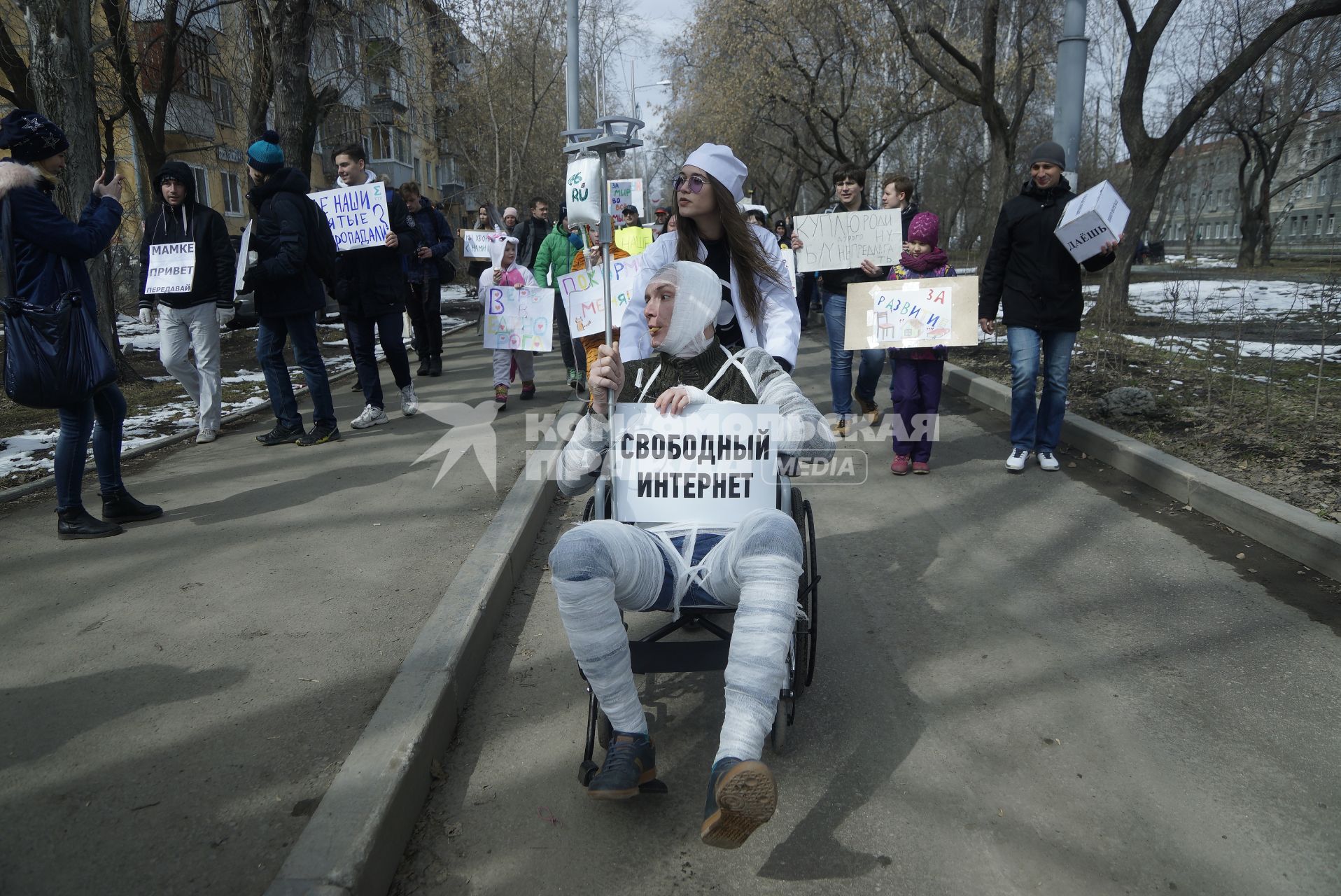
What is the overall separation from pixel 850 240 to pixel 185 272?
5.03 metres

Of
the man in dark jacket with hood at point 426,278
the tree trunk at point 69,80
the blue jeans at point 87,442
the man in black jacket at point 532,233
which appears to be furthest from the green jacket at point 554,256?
the blue jeans at point 87,442

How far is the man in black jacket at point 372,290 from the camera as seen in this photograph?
7570 mm

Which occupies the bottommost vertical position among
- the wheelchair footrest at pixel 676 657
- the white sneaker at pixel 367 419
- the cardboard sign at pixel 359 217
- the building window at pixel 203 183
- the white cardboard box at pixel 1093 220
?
the wheelchair footrest at pixel 676 657

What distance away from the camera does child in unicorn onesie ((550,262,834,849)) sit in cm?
245

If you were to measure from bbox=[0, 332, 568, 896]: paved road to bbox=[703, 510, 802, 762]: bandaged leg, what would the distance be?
1257mm

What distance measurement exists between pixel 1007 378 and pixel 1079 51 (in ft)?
11.0

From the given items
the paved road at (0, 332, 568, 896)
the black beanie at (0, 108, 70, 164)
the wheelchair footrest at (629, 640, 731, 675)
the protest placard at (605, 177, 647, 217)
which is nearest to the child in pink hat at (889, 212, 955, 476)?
the paved road at (0, 332, 568, 896)

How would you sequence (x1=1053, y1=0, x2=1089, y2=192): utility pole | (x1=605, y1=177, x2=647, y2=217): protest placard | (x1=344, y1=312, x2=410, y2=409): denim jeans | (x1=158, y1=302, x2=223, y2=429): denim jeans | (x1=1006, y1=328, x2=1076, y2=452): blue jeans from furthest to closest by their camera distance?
(x1=605, y1=177, x2=647, y2=217): protest placard → (x1=1053, y1=0, x2=1089, y2=192): utility pole → (x1=344, y1=312, x2=410, y2=409): denim jeans → (x1=158, y1=302, x2=223, y2=429): denim jeans → (x1=1006, y1=328, x2=1076, y2=452): blue jeans

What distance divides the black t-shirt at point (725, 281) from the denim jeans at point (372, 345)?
185 inches

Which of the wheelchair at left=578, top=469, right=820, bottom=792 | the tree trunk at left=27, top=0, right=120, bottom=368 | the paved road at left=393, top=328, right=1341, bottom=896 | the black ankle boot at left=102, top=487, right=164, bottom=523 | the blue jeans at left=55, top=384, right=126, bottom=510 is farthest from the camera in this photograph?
the tree trunk at left=27, top=0, right=120, bottom=368

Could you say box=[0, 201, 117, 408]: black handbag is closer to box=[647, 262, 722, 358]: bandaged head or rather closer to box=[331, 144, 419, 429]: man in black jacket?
box=[331, 144, 419, 429]: man in black jacket

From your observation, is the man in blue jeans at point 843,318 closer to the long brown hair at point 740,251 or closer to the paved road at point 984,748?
the paved road at point 984,748

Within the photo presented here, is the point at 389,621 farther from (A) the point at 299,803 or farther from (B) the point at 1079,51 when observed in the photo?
(B) the point at 1079,51

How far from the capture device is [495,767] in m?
2.96
